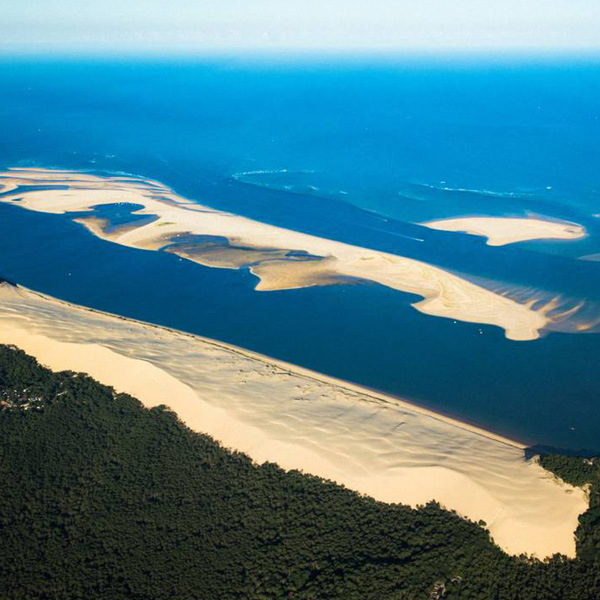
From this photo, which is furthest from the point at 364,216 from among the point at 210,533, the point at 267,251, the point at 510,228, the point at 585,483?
the point at 210,533

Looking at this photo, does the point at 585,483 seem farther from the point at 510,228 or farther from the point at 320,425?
the point at 510,228

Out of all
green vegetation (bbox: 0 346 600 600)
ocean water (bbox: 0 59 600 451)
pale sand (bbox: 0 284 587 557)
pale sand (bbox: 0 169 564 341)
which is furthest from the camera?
pale sand (bbox: 0 169 564 341)

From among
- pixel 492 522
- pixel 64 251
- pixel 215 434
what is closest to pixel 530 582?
pixel 492 522

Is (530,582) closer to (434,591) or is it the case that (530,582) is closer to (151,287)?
(434,591)

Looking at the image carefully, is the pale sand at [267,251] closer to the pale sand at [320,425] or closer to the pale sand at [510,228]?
the pale sand at [510,228]

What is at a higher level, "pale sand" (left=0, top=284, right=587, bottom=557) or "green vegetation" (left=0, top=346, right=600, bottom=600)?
"pale sand" (left=0, top=284, right=587, bottom=557)

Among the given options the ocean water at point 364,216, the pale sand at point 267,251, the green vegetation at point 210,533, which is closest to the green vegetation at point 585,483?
the green vegetation at point 210,533

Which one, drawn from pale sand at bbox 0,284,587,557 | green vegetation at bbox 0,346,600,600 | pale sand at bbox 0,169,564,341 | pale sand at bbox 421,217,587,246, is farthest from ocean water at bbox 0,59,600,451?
green vegetation at bbox 0,346,600,600

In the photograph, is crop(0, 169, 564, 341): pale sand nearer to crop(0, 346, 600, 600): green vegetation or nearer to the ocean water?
the ocean water
